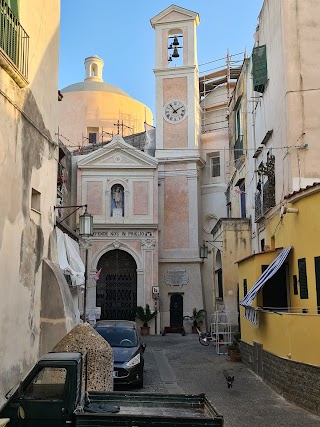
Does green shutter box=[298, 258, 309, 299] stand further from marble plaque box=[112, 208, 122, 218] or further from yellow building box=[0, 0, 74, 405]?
marble plaque box=[112, 208, 122, 218]

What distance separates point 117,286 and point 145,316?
111 inches

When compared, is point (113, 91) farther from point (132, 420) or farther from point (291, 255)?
point (132, 420)

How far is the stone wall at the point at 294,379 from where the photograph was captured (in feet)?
32.3

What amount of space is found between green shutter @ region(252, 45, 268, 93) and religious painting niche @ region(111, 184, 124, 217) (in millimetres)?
14666

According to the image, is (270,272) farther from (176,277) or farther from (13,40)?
(176,277)

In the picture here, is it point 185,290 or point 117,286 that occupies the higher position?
point 117,286

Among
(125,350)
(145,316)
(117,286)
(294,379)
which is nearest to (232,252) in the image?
(145,316)

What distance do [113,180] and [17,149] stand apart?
21.0m

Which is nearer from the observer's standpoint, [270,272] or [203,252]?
[270,272]

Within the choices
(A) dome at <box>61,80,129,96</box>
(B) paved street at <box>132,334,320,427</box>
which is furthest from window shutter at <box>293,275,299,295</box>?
(A) dome at <box>61,80,129,96</box>

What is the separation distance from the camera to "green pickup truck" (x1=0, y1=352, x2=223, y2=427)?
574cm

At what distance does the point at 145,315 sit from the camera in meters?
28.4

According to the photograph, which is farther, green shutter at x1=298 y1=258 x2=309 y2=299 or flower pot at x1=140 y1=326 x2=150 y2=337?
flower pot at x1=140 y1=326 x2=150 y2=337

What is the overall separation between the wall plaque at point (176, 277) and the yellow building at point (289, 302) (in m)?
14.2
